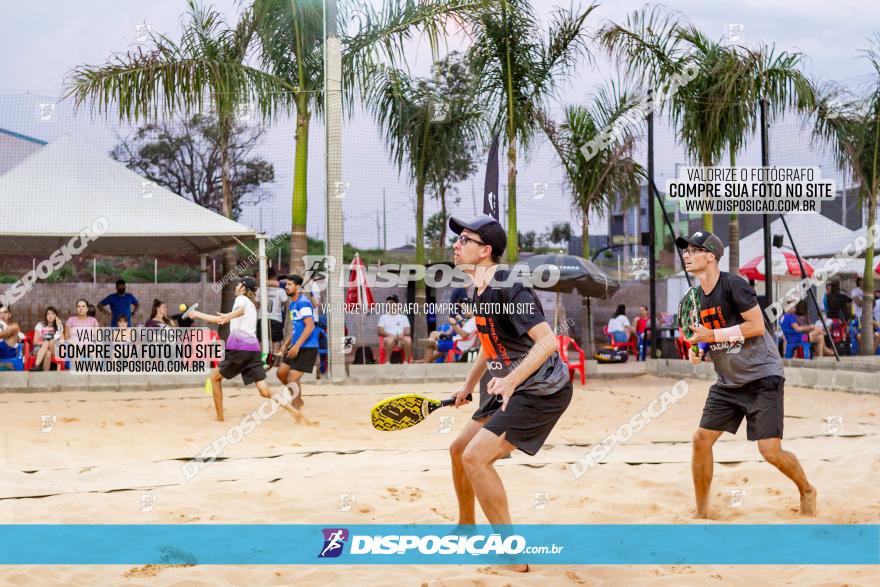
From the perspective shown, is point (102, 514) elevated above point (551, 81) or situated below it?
below

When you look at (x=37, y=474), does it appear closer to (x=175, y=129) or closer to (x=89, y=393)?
(x=89, y=393)

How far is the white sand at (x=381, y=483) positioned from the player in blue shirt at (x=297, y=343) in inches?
21.1

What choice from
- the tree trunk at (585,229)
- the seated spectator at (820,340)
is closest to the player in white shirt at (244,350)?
the seated spectator at (820,340)

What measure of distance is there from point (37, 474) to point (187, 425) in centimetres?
306

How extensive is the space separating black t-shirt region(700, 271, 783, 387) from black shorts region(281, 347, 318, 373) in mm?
5506

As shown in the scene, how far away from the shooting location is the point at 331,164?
13.9m

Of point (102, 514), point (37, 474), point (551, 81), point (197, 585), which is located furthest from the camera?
point (551, 81)

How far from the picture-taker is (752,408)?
535 centimetres

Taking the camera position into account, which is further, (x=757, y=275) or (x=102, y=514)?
(x=757, y=275)

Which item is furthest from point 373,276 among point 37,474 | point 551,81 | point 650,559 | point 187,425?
point 650,559

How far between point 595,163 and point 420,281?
13.7 ft

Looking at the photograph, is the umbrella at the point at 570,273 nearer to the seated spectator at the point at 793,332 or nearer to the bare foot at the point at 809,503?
the seated spectator at the point at 793,332

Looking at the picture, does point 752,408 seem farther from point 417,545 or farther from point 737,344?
point 417,545

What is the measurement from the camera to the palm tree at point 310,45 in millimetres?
14562
